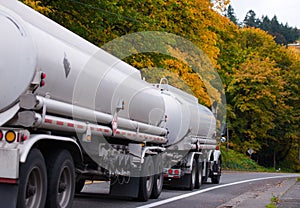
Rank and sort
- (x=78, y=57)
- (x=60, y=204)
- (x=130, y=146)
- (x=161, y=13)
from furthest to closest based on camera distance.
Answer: (x=161, y=13) < (x=130, y=146) < (x=78, y=57) < (x=60, y=204)

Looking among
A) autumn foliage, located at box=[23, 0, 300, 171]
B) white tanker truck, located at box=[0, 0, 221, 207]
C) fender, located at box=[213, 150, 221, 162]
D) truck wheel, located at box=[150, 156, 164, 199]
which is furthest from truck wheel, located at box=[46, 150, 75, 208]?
fender, located at box=[213, 150, 221, 162]

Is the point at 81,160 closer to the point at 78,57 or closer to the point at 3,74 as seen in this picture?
the point at 78,57

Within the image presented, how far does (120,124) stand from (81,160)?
8.06 ft

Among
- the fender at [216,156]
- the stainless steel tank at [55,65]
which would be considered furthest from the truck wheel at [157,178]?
the fender at [216,156]

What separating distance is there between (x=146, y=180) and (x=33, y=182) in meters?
6.30

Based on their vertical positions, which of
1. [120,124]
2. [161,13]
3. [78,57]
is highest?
[161,13]

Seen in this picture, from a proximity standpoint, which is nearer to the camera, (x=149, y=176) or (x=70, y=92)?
(x=70, y=92)

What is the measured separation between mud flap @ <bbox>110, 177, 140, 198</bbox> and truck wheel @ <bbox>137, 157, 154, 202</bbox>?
0.11 metres

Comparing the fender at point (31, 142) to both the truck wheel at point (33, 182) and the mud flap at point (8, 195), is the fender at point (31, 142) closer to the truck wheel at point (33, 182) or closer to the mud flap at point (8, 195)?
the truck wheel at point (33, 182)

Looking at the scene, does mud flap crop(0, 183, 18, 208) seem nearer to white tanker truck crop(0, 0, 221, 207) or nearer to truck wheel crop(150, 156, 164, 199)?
white tanker truck crop(0, 0, 221, 207)

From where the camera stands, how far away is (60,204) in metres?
9.13

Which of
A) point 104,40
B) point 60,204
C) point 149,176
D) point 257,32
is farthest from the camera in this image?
point 257,32

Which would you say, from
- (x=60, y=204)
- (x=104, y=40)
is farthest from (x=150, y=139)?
(x=104, y=40)

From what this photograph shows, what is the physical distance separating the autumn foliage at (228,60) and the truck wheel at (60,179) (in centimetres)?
949
